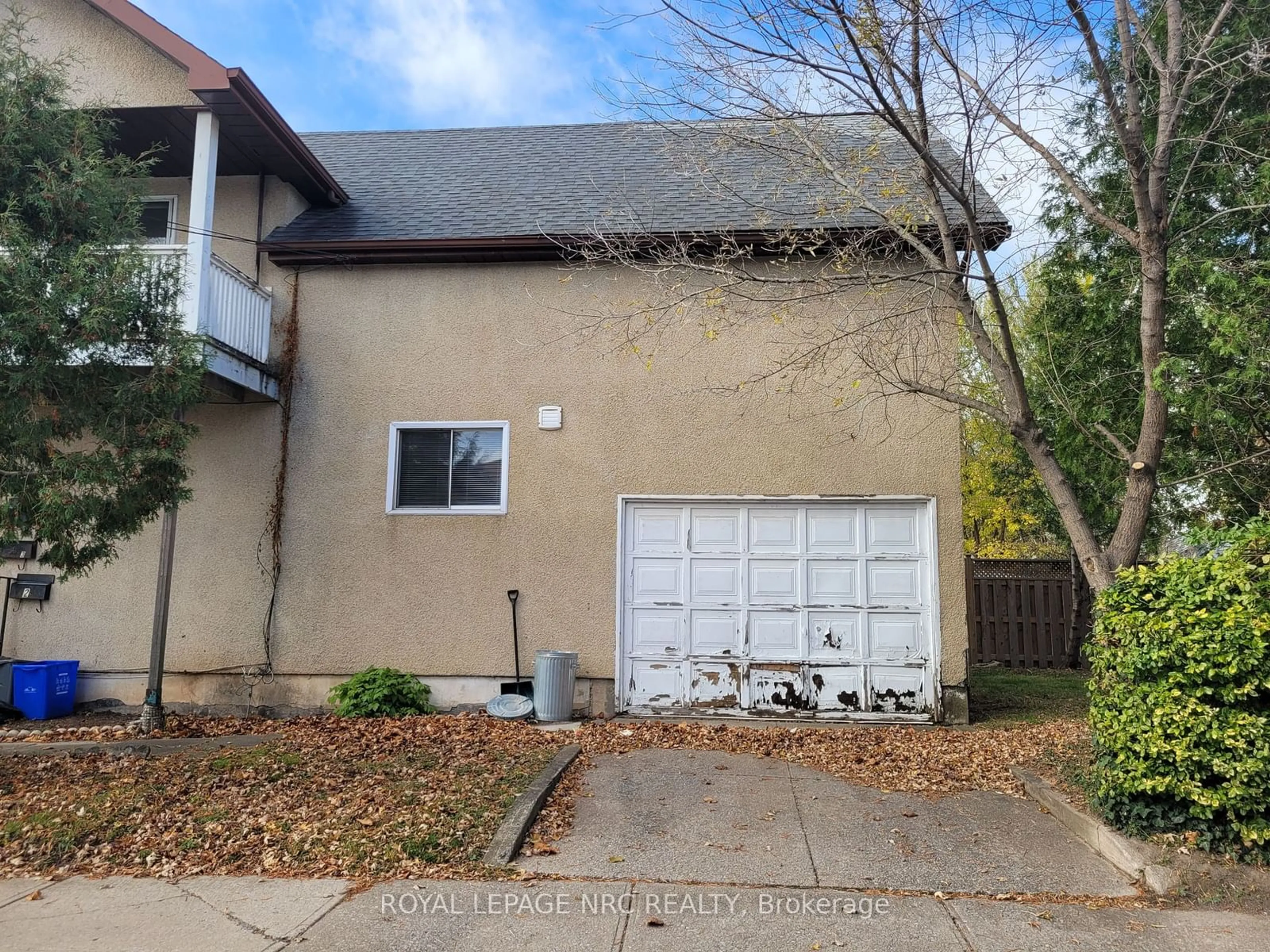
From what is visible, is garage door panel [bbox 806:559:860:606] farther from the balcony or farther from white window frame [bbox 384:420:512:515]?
the balcony

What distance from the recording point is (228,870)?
4582mm

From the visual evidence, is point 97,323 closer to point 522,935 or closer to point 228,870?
point 228,870

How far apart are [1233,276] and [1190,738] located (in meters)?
4.12

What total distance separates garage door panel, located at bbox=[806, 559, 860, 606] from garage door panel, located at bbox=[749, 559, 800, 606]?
14 centimetres

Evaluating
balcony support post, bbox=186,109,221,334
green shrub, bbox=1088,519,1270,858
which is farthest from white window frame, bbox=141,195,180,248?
green shrub, bbox=1088,519,1270,858

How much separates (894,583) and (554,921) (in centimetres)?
558

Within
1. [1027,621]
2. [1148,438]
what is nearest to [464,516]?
[1148,438]

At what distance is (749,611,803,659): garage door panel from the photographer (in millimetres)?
8594

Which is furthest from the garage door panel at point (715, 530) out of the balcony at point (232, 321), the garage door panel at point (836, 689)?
the balcony at point (232, 321)

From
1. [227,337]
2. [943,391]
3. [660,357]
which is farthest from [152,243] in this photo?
[943,391]

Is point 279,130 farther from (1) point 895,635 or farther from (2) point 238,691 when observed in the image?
(1) point 895,635

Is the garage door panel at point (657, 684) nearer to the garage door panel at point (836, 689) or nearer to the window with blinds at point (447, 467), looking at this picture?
the garage door panel at point (836, 689)

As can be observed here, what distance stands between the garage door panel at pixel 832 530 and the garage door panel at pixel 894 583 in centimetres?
31

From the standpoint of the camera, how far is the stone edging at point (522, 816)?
15.3 ft
